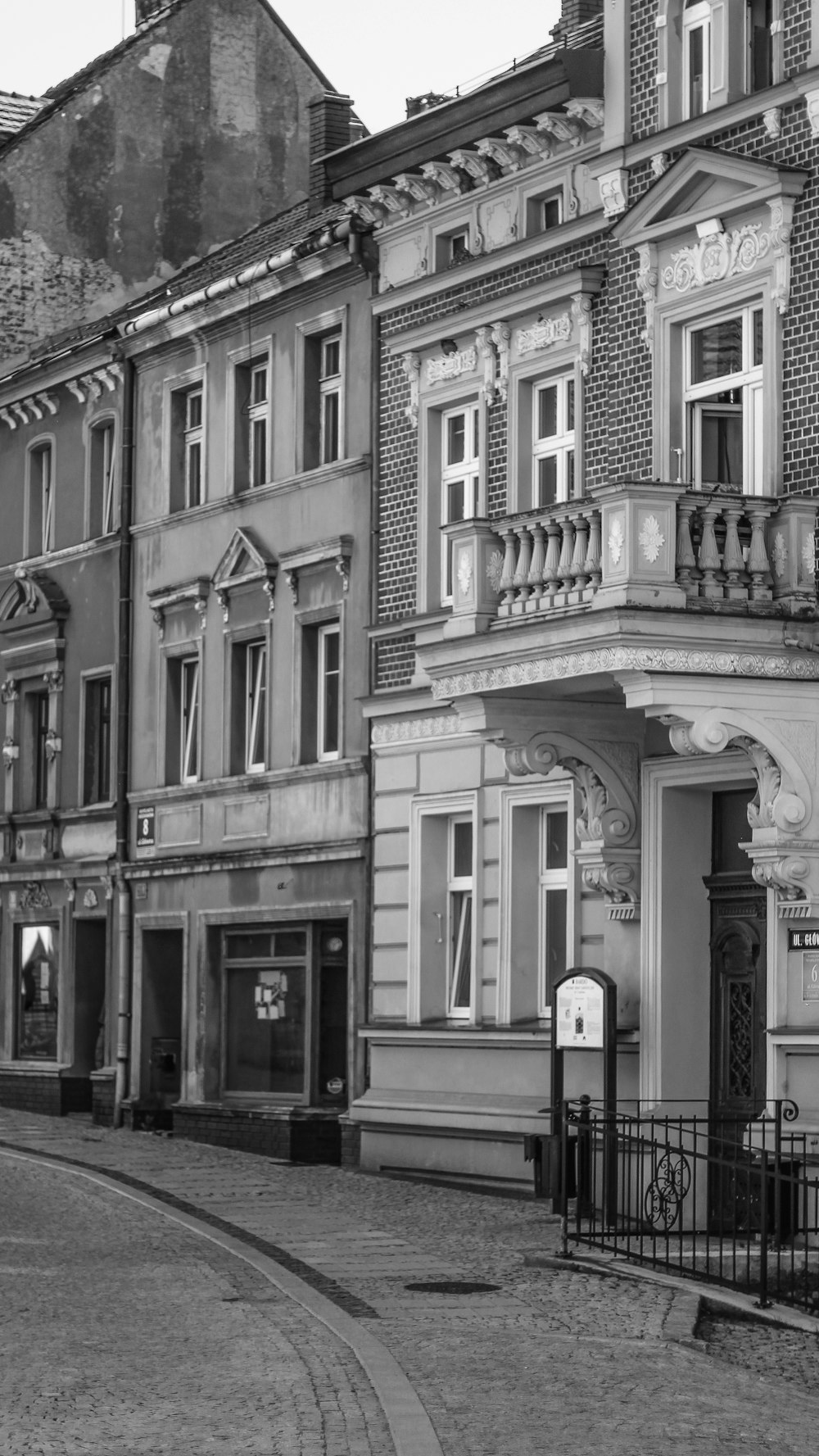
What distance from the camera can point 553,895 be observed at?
23.4 metres

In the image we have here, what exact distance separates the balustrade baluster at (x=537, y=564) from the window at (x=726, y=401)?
1.67m

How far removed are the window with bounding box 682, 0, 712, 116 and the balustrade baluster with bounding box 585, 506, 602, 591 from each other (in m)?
4.22

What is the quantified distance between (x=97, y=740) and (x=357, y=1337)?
788 inches

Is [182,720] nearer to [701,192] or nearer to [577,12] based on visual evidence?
[577,12]

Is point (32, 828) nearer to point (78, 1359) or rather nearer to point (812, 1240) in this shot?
point (812, 1240)

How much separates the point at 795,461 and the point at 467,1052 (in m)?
7.32

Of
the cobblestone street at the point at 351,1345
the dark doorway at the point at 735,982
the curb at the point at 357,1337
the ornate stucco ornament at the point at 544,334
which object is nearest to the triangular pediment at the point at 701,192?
the ornate stucco ornament at the point at 544,334

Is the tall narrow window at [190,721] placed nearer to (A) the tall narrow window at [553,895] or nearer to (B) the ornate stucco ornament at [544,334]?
(A) the tall narrow window at [553,895]

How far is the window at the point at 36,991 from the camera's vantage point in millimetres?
33625

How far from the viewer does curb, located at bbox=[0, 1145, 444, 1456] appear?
11.1 m

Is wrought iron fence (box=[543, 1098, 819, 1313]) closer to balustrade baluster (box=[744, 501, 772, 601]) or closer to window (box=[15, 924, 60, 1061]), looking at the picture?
balustrade baluster (box=[744, 501, 772, 601])

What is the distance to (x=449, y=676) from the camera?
20.2 metres

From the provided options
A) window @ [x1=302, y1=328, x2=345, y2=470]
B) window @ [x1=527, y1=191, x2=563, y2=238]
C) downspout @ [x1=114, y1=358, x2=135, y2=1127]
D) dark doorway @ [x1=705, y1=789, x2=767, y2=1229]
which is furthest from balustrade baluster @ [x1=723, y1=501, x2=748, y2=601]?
downspout @ [x1=114, y1=358, x2=135, y2=1127]

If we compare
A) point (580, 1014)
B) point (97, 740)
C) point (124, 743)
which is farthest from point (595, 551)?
point (97, 740)
